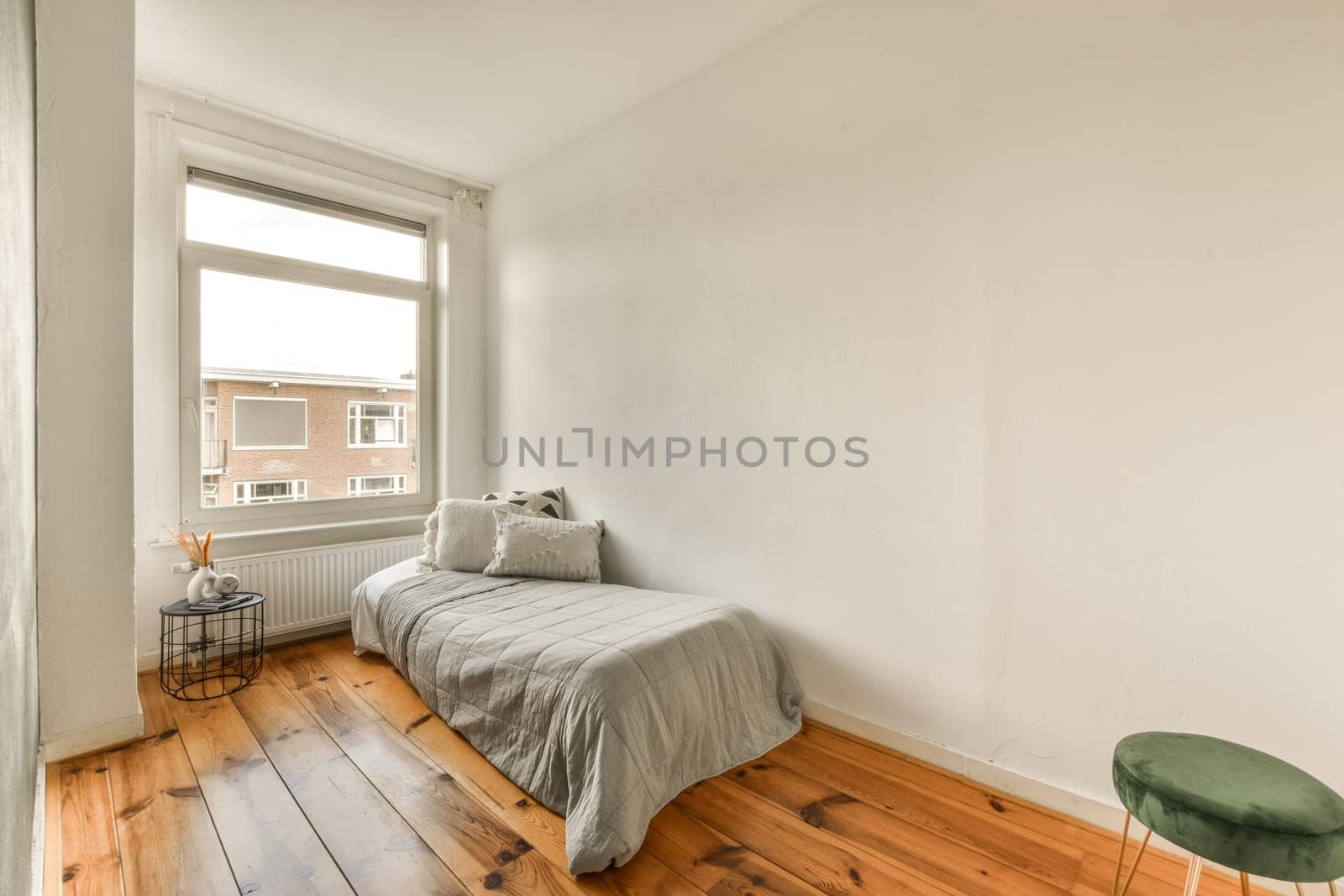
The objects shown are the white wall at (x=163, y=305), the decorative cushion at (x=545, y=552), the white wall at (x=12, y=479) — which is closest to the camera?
the white wall at (x=12, y=479)

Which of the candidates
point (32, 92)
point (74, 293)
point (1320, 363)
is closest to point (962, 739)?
point (1320, 363)

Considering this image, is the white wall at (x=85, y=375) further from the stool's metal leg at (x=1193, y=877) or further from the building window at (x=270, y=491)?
the stool's metal leg at (x=1193, y=877)

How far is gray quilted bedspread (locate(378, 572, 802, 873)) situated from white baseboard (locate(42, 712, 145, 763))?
0.90 metres

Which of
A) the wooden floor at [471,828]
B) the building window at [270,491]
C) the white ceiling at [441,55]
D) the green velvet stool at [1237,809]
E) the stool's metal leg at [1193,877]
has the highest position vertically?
the white ceiling at [441,55]

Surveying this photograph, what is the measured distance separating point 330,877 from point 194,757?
3.23 ft

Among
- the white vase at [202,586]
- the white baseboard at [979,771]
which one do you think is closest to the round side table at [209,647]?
the white vase at [202,586]

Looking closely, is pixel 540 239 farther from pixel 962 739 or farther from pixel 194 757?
pixel 962 739

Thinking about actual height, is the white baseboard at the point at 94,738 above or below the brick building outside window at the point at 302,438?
below

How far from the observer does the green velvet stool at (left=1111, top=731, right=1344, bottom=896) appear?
1.07 meters

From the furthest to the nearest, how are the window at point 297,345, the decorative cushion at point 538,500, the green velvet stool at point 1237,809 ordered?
the decorative cushion at point 538,500
the window at point 297,345
the green velvet stool at point 1237,809

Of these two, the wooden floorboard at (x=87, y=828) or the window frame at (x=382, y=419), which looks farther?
the window frame at (x=382, y=419)

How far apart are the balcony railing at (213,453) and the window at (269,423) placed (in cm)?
6

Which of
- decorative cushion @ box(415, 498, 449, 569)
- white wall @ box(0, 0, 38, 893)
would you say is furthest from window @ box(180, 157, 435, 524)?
white wall @ box(0, 0, 38, 893)

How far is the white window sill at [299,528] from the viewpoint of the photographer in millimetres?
2914
